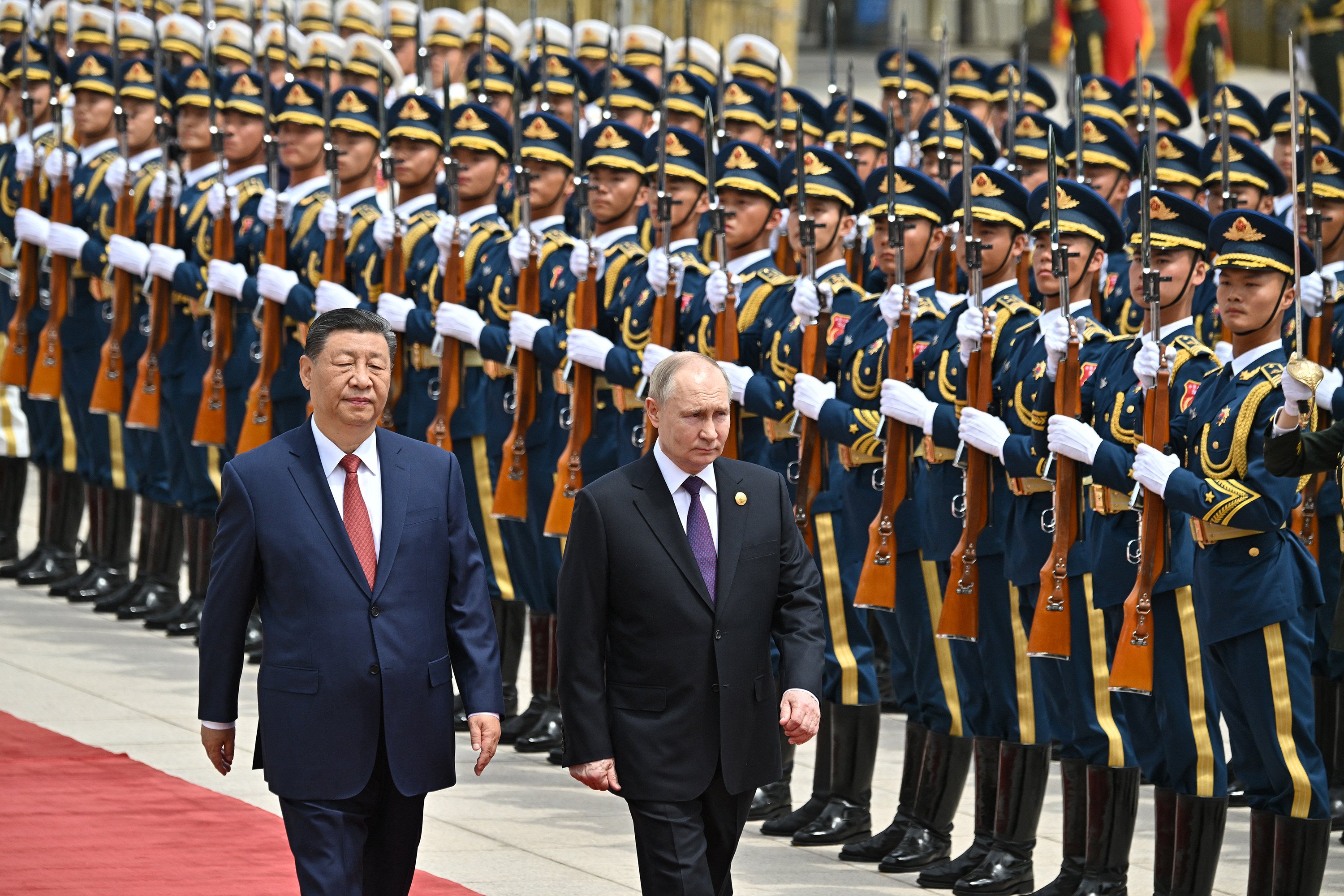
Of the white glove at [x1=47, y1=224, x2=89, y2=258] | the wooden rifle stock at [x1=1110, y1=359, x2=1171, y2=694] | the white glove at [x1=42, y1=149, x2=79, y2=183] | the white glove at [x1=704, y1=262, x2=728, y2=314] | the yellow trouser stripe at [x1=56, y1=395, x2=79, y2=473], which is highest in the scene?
the white glove at [x1=42, y1=149, x2=79, y2=183]

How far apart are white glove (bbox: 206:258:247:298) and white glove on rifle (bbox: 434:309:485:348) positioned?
49.0 inches

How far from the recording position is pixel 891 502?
7.60 metres

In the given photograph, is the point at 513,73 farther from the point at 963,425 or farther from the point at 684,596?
the point at 684,596

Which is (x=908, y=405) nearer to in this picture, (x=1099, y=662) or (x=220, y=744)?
(x=1099, y=662)

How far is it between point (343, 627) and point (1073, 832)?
8.66 feet

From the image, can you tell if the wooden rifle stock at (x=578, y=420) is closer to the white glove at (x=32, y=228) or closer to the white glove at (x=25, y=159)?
the white glove at (x=32, y=228)

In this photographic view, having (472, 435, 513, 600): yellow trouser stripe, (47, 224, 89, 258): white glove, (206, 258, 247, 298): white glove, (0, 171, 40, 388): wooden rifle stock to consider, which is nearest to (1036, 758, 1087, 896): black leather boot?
(472, 435, 513, 600): yellow trouser stripe

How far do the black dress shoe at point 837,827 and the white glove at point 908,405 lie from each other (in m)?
1.23

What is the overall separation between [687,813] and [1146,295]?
7.59 feet

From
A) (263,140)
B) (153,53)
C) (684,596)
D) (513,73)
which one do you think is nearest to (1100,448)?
(684,596)

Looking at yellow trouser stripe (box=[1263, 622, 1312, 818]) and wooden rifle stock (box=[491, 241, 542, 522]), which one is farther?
wooden rifle stock (box=[491, 241, 542, 522])

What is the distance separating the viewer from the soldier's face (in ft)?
22.0

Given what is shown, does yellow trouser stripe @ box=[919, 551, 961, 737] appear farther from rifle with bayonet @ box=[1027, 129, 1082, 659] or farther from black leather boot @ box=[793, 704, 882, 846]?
rifle with bayonet @ box=[1027, 129, 1082, 659]

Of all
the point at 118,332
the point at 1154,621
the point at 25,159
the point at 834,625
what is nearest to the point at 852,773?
the point at 834,625
